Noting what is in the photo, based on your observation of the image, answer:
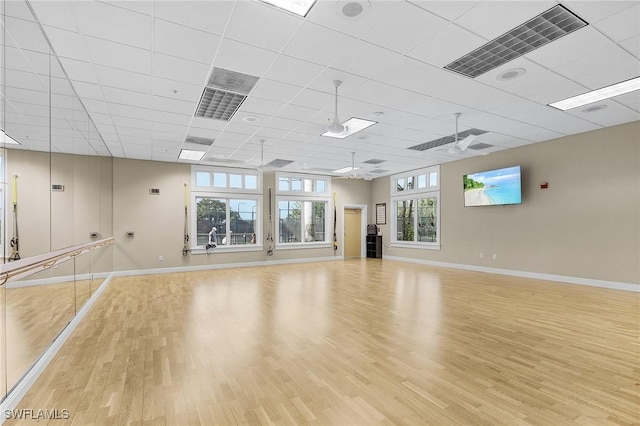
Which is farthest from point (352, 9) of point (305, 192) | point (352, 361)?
point (305, 192)

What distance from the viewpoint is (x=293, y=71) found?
3752mm

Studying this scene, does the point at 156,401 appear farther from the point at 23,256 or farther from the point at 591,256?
the point at 591,256

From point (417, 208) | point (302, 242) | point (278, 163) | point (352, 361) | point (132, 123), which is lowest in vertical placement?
point (352, 361)

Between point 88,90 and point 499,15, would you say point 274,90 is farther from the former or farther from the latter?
point 499,15

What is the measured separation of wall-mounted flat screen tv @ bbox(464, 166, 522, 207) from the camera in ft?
24.1

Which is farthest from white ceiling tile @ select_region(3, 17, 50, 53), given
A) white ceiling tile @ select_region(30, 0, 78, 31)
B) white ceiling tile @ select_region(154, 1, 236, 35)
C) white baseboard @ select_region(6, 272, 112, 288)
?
white baseboard @ select_region(6, 272, 112, 288)

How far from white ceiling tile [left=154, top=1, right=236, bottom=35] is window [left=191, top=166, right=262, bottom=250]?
6.79 metres

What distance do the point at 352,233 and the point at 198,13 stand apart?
10033 mm

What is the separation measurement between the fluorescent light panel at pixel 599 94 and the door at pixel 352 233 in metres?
7.80

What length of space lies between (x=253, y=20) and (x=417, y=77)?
2144mm

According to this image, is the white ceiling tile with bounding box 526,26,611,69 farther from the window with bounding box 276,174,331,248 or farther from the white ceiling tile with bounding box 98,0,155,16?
the window with bounding box 276,174,331,248

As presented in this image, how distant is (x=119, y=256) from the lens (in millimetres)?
8172

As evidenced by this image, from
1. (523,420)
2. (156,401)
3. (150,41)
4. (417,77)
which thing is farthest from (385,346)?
(150,41)

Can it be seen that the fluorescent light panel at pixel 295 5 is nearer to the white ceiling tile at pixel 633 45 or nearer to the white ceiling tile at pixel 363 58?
the white ceiling tile at pixel 363 58
